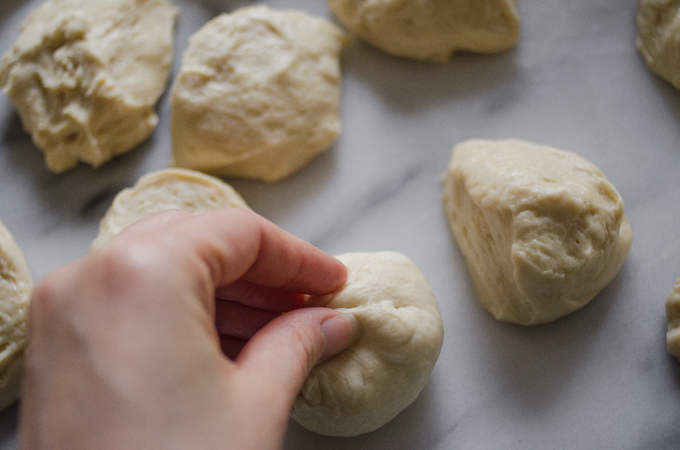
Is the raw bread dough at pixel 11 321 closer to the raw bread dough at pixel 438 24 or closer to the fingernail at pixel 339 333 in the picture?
the fingernail at pixel 339 333

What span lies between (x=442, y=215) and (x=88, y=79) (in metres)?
1.15

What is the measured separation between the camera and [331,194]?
147 centimetres

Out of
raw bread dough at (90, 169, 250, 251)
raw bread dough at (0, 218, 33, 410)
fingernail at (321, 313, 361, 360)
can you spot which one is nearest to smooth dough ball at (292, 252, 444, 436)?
fingernail at (321, 313, 361, 360)

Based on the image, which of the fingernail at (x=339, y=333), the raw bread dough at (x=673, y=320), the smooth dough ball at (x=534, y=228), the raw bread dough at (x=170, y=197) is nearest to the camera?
the fingernail at (x=339, y=333)

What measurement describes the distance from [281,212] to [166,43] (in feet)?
2.29

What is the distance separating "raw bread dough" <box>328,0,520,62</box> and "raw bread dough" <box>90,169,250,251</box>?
2.32 feet

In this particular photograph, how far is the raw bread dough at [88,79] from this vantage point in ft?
4.74

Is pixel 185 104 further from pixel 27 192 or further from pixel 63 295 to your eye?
pixel 63 295

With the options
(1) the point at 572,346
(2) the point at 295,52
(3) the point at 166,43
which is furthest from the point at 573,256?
(3) the point at 166,43

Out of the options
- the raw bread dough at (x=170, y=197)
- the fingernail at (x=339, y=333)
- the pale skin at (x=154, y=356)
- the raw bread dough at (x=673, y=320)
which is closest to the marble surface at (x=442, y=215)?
the raw bread dough at (x=673, y=320)

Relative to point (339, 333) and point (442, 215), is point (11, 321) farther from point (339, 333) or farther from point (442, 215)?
point (442, 215)

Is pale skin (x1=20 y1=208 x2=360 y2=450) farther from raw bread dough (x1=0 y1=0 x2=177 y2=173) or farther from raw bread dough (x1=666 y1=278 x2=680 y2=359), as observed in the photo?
raw bread dough (x1=666 y1=278 x2=680 y2=359)

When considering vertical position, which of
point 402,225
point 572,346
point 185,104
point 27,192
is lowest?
point 572,346

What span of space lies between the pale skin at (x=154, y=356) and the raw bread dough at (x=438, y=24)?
958 mm
